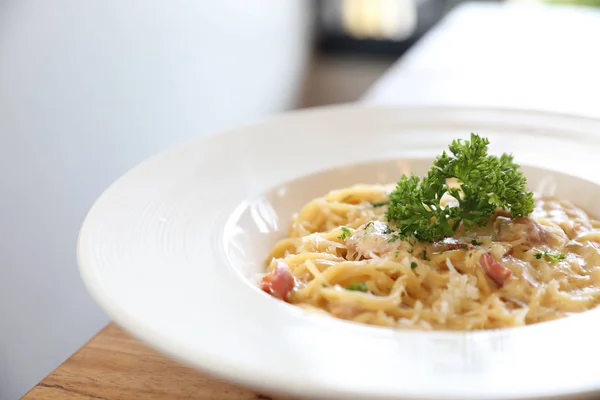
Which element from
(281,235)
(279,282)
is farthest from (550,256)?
(281,235)

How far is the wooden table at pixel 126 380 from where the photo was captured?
1.58 m

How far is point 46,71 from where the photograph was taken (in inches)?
133

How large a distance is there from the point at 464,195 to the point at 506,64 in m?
2.24

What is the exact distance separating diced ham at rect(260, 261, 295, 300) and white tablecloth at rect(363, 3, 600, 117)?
164 cm

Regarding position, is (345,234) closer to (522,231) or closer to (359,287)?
(359,287)

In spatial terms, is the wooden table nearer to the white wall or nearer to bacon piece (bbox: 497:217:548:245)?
bacon piece (bbox: 497:217:548:245)

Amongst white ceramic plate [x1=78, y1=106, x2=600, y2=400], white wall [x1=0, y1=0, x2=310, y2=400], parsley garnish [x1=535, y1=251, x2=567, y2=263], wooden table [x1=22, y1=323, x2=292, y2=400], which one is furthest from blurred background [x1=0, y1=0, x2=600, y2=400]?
wooden table [x1=22, y1=323, x2=292, y2=400]

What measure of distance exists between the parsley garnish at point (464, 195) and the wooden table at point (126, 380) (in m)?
0.67

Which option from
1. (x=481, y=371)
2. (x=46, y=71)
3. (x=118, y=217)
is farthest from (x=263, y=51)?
(x=481, y=371)

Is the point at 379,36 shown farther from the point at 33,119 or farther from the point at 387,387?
the point at 387,387

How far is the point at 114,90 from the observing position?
4039 mm

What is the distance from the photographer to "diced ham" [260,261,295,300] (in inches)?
69.8

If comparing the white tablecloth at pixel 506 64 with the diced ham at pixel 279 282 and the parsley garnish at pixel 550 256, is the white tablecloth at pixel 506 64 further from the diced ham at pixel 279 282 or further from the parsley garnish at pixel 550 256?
the diced ham at pixel 279 282

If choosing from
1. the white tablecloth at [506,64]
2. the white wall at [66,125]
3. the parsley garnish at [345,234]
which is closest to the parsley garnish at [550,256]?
the parsley garnish at [345,234]
